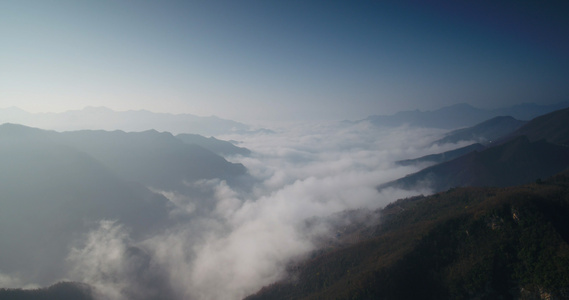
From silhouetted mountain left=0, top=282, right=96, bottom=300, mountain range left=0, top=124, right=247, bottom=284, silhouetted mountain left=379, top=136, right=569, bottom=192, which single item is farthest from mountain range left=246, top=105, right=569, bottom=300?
mountain range left=0, top=124, right=247, bottom=284

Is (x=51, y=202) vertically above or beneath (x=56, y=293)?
above

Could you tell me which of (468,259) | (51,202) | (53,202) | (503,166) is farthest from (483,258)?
(51,202)

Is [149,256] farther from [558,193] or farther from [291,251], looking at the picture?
[558,193]

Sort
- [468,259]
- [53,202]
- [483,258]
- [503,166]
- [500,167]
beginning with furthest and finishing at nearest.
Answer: [500,167] < [503,166] < [53,202] < [468,259] < [483,258]

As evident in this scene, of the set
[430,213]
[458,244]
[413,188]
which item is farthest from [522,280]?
[413,188]

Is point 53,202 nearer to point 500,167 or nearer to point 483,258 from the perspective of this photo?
point 483,258

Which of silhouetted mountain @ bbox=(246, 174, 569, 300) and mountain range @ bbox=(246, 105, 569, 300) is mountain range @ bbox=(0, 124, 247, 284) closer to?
mountain range @ bbox=(246, 105, 569, 300)
